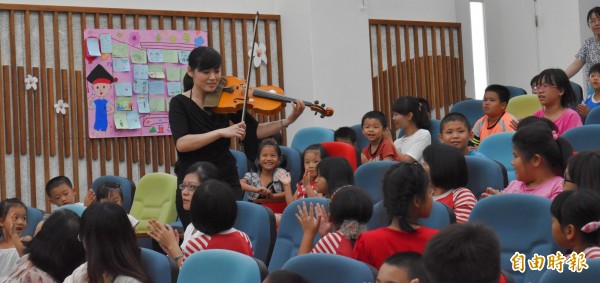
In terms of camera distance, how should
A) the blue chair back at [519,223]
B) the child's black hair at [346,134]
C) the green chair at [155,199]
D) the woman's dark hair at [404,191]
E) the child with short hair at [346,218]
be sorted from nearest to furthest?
the woman's dark hair at [404,191] → the blue chair back at [519,223] → the child with short hair at [346,218] → the green chair at [155,199] → the child's black hair at [346,134]

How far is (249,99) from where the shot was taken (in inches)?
202

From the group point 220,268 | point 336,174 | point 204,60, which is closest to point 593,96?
point 336,174

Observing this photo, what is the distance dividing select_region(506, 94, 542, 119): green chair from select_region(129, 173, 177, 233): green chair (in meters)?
2.73

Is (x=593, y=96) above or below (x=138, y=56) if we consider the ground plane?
below

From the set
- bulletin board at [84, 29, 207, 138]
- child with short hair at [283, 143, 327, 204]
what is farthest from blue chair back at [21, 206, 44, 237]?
bulletin board at [84, 29, 207, 138]

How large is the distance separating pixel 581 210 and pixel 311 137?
4.80 meters

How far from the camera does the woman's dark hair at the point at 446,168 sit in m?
4.16

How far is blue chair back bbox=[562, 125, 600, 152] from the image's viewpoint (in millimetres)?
5141

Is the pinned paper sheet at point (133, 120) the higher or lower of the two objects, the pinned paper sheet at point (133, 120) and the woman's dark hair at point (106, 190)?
the higher

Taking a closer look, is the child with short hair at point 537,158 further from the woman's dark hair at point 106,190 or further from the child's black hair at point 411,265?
the woman's dark hair at point 106,190

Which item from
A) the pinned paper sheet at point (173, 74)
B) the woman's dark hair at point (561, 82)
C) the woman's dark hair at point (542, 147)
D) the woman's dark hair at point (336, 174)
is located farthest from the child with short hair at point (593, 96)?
the pinned paper sheet at point (173, 74)

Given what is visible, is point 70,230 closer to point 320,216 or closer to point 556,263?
point 320,216

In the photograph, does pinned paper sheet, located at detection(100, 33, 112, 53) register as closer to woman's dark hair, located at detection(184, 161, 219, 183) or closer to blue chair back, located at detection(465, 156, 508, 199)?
woman's dark hair, located at detection(184, 161, 219, 183)

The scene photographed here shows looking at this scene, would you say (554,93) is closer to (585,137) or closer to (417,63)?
(585,137)
